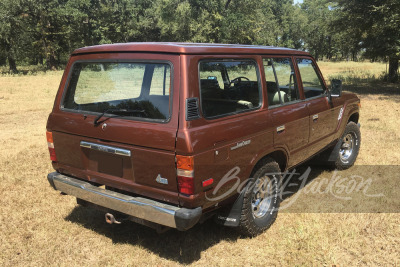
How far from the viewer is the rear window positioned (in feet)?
9.31

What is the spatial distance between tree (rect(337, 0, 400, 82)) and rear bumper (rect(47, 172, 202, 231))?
46.0 ft

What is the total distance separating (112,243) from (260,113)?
2.08 metres

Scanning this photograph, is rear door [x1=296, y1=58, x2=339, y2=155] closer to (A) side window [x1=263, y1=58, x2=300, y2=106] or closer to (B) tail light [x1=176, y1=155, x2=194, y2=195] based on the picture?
(A) side window [x1=263, y1=58, x2=300, y2=106]

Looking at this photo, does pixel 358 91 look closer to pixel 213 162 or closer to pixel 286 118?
pixel 286 118

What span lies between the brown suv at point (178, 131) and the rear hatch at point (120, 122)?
1 cm

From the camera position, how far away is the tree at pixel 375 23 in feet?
44.2

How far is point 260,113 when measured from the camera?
3.25 m

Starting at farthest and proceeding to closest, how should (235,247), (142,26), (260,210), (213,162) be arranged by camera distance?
(142,26)
(260,210)
(235,247)
(213,162)

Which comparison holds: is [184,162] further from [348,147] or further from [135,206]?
[348,147]

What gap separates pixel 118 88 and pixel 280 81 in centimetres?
180

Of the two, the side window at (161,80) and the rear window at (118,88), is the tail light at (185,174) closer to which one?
the rear window at (118,88)

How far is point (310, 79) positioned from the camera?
434 centimetres

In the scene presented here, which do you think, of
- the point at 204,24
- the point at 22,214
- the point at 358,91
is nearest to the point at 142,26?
the point at 204,24

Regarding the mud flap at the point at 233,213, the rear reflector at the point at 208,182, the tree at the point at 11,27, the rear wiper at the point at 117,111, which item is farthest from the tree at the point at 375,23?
the tree at the point at 11,27
